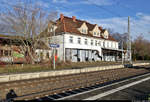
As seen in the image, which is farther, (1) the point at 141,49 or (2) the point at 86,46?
(1) the point at 141,49

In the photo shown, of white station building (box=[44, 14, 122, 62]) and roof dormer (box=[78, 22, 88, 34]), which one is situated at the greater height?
roof dormer (box=[78, 22, 88, 34])

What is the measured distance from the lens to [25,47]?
2244cm

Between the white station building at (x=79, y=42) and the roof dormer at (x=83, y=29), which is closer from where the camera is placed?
the white station building at (x=79, y=42)

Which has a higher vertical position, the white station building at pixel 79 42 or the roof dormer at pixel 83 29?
the roof dormer at pixel 83 29

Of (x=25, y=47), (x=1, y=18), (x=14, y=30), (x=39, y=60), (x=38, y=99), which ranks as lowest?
(x=38, y=99)

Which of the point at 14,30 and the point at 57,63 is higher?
the point at 14,30

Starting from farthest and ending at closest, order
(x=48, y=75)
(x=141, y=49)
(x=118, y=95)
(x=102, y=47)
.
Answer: (x=141, y=49) < (x=102, y=47) < (x=48, y=75) < (x=118, y=95)

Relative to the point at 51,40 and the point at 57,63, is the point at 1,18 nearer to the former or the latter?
the point at 51,40

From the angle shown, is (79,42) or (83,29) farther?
(83,29)

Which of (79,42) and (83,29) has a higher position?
(83,29)

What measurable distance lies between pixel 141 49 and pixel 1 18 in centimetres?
5545

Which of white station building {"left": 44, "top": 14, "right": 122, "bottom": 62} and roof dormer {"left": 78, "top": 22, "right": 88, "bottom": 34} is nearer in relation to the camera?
white station building {"left": 44, "top": 14, "right": 122, "bottom": 62}

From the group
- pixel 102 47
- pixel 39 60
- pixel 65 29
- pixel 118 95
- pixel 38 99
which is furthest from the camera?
pixel 102 47

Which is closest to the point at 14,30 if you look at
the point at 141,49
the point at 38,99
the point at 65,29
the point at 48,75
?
the point at 48,75
